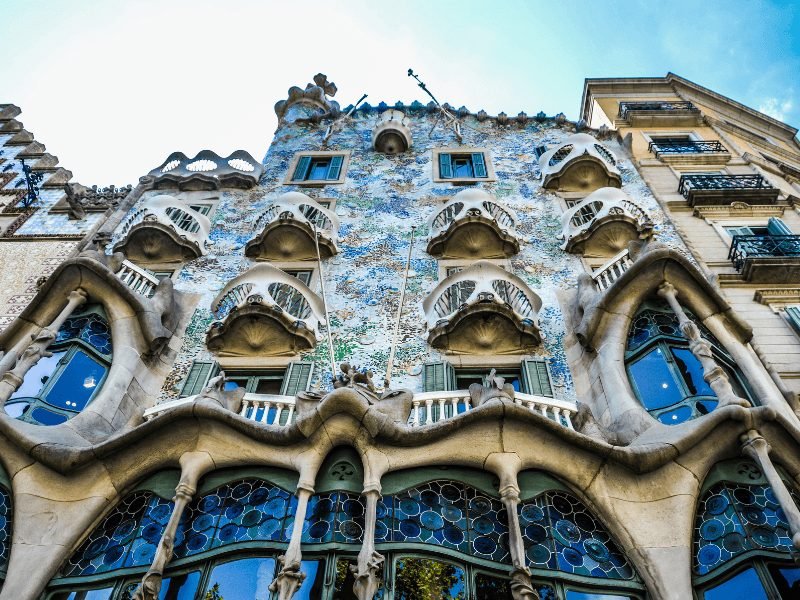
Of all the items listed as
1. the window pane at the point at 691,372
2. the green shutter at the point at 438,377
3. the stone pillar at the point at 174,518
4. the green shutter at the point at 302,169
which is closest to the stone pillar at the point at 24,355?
the stone pillar at the point at 174,518

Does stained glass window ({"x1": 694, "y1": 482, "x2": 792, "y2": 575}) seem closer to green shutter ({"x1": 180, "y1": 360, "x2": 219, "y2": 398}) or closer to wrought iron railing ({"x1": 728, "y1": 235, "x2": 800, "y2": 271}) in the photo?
wrought iron railing ({"x1": 728, "y1": 235, "x2": 800, "y2": 271})

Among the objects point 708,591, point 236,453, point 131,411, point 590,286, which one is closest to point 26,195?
point 131,411

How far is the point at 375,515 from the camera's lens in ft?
23.8

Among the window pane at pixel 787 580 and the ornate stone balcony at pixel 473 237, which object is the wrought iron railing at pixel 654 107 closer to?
the ornate stone balcony at pixel 473 237

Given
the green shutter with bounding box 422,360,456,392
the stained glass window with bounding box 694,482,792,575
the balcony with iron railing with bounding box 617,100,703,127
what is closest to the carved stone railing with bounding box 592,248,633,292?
the green shutter with bounding box 422,360,456,392

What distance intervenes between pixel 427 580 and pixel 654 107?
58.9 ft

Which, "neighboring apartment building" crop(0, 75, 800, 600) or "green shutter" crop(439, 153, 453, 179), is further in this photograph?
"green shutter" crop(439, 153, 453, 179)

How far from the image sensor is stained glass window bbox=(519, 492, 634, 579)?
7.33 m

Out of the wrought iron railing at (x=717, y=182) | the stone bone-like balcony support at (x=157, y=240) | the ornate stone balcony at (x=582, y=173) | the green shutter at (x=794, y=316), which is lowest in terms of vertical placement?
the green shutter at (x=794, y=316)

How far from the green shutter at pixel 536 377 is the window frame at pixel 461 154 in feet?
24.0

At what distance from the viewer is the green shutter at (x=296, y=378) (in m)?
10.9

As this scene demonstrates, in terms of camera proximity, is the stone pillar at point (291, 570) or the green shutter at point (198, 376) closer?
the stone pillar at point (291, 570)

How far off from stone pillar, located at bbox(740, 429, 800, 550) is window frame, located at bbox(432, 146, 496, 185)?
10.6 m

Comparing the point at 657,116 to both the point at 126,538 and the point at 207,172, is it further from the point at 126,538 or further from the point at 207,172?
the point at 126,538
